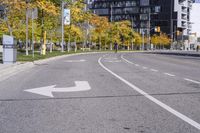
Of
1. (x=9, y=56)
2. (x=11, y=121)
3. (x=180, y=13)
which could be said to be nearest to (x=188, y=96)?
(x=11, y=121)

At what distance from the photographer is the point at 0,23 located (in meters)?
56.5

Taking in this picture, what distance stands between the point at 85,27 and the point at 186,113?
92511 millimetres

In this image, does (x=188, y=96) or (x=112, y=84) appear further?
(x=112, y=84)

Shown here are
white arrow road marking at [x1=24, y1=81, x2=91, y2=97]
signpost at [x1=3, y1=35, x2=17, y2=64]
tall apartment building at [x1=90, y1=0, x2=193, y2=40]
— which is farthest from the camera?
tall apartment building at [x1=90, y1=0, x2=193, y2=40]

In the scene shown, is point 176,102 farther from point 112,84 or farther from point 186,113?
point 112,84

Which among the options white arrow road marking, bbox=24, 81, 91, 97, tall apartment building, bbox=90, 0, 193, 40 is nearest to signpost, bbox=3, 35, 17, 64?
white arrow road marking, bbox=24, 81, 91, 97

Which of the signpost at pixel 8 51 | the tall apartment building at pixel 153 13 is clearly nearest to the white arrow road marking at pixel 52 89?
the signpost at pixel 8 51

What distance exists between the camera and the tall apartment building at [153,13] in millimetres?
165875

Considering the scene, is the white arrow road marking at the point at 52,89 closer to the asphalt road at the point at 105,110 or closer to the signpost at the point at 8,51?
the asphalt road at the point at 105,110

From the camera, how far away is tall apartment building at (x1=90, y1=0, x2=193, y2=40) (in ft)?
544

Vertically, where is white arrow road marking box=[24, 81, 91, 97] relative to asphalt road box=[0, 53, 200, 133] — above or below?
below

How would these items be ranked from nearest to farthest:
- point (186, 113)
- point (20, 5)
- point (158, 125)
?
point (158, 125) → point (186, 113) → point (20, 5)

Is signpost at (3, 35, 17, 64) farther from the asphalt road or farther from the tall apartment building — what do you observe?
the tall apartment building

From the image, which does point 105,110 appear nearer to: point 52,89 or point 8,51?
point 52,89
